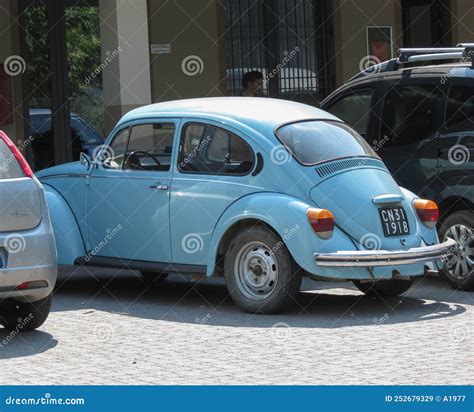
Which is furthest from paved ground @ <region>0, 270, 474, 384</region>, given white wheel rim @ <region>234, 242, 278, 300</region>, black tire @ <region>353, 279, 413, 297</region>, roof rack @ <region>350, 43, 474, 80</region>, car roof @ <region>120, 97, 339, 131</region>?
roof rack @ <region>350, 43, 474, 80</region>

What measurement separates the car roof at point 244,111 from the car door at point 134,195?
0.14m

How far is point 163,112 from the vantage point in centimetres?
1134

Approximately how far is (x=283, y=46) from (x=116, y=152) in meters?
8.13

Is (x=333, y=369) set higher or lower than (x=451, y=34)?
lower

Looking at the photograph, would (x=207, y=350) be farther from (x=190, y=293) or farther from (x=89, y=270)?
(x=89, y=270)

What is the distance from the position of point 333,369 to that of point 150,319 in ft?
8.69
